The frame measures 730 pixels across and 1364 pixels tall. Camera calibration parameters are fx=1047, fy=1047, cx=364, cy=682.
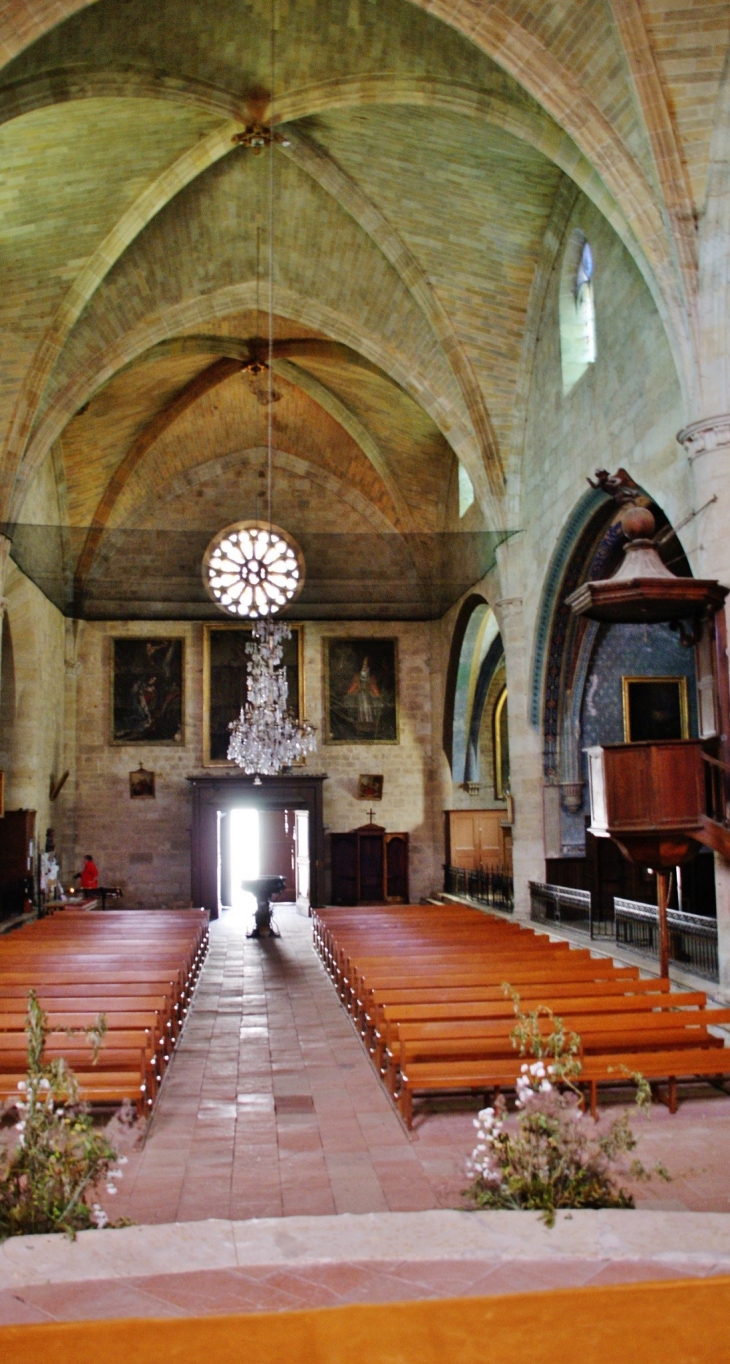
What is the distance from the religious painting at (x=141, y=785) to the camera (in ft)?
73.2

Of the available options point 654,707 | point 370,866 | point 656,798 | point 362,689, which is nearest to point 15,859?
point 370,866

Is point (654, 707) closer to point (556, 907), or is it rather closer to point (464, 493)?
point (556, 907)

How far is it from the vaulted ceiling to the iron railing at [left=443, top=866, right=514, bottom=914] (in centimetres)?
555

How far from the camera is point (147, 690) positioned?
74.6 feet

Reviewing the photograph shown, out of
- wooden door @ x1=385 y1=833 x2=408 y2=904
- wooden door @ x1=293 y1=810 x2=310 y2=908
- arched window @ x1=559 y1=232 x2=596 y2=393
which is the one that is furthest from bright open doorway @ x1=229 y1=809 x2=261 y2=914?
arched window @ x1=559 y1=232 x2=596 y2=393

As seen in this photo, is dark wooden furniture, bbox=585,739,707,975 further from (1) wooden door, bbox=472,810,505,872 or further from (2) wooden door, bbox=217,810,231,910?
(2) wooden door, bbox=217,810,231,910

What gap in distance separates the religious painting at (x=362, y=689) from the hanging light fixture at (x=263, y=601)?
1.37m

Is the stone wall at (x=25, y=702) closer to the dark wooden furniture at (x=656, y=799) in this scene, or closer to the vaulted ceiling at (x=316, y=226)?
the vaulted ceiling at (x=316, y=226)

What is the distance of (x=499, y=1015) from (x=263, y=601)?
17004mm

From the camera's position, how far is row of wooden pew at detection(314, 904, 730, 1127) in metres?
6.36

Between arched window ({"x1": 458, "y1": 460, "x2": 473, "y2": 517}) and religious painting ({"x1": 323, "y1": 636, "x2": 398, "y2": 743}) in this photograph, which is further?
religious painting ({"x1": 323, "y1": 636, "x2": 398, "y2": 743})

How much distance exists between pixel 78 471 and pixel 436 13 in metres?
13.1

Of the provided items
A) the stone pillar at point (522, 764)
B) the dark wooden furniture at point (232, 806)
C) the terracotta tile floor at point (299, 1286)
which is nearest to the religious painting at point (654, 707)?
the stone pillar at point (522, 764)

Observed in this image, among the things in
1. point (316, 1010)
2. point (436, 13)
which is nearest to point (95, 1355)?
point (316, 1010)
